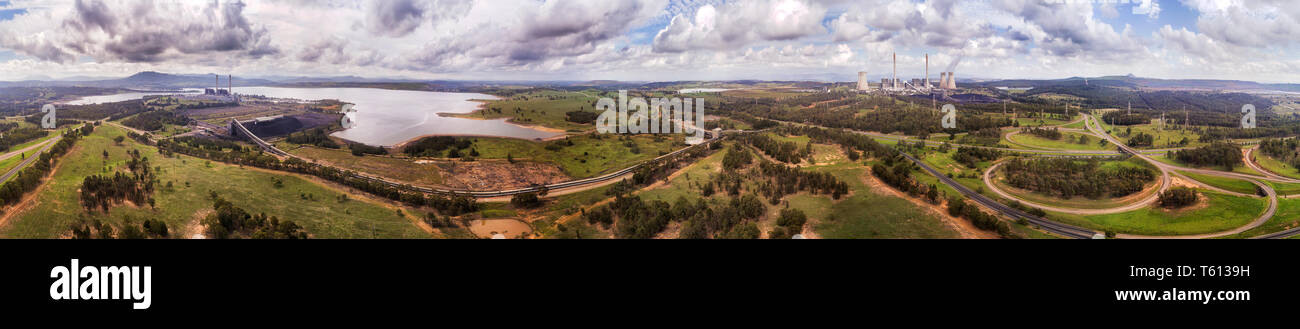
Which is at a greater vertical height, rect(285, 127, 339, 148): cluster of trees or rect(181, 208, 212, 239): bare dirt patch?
rect(285, 127, 339, 148): cluster of trees

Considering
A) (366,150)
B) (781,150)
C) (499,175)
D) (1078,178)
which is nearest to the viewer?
(499,175)

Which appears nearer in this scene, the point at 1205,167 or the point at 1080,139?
the point at 1205,167

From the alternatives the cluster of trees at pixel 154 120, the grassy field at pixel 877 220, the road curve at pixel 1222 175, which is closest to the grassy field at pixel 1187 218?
the road curve at pixel 1222 175

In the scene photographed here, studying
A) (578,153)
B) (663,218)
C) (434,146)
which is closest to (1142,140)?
(663,218)

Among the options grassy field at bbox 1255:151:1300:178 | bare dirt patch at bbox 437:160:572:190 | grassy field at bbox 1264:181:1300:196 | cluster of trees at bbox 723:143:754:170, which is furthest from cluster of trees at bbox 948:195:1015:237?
bare dirt patch at bbox 437:160:572:190

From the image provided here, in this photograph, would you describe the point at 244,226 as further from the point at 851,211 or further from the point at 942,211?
the point at 942,211

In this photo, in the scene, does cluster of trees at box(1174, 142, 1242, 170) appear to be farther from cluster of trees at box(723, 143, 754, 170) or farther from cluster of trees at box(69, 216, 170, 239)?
cluster of trees at box(69, 216, 170, 239)
